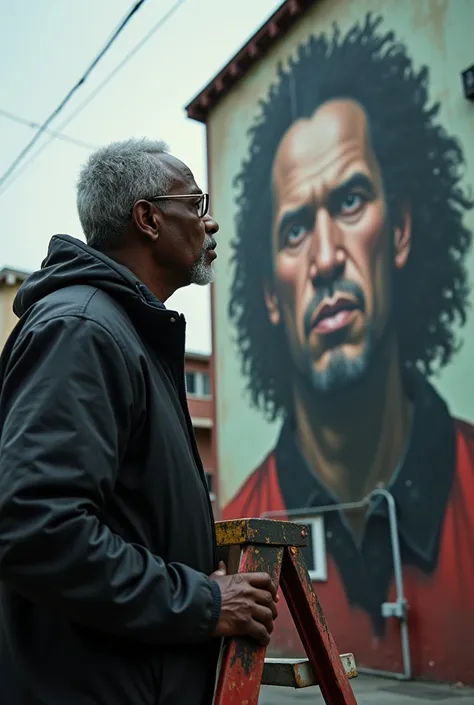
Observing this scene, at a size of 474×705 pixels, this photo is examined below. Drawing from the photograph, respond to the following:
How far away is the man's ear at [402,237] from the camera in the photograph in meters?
8.53

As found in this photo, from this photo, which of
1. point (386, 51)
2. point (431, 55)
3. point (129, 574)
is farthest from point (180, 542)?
point (386, 51)

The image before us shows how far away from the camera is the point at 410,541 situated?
7.94m

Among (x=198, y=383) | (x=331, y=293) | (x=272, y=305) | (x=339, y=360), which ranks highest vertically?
(x=198, y=383)

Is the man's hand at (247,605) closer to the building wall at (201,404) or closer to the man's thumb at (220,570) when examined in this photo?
the man's thumb at (220,570)

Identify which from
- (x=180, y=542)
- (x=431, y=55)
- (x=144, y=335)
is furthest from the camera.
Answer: (x=431, y=55)

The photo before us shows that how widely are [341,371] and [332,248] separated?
1.51m

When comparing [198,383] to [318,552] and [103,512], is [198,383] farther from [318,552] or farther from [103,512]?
[103,512]

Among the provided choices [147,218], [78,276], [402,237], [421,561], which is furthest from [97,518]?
[402,237]

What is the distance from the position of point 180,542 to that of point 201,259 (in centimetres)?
89

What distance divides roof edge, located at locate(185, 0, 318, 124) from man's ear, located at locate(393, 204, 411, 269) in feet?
12.3

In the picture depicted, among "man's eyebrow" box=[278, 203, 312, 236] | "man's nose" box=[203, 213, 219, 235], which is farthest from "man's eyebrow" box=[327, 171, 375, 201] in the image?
"man's nose" box=[203, 213, 219, 235]

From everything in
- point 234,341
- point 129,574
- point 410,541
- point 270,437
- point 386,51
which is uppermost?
point 386,51

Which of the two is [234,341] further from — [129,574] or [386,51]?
[129,574]

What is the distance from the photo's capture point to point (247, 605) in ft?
5.48
